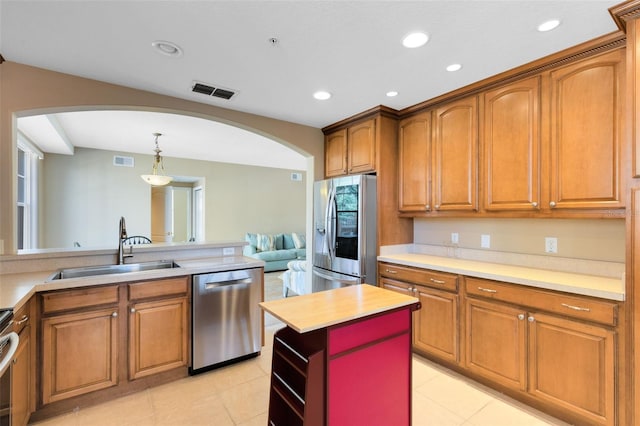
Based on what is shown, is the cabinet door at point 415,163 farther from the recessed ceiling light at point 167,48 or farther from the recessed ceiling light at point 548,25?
the recessed ceiling light at point 167,48

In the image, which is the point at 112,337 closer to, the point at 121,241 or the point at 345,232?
the point at 121,241

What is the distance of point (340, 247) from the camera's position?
132 inches

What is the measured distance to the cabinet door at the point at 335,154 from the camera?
146 inches

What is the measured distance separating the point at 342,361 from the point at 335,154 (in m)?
2.86

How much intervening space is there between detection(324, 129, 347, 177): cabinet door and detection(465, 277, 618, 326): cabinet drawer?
79.1 inches

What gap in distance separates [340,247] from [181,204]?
21.2ft

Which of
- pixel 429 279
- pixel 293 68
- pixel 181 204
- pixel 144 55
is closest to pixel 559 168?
pixel 429 279

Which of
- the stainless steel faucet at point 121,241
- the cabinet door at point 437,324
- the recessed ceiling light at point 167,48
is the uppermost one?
the recessed ceiling light at point 167,48

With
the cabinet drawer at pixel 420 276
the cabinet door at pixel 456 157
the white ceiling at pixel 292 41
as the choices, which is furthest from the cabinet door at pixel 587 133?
the cabinet drawer at pixel 420 276

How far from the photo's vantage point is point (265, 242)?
7297mm

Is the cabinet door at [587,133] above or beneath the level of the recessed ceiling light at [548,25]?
beneath

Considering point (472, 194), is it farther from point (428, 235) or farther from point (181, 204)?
point (181, 204)

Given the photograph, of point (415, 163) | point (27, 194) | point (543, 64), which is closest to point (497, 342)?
point (415, 163)

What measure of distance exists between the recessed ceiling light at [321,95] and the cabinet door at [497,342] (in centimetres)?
224
